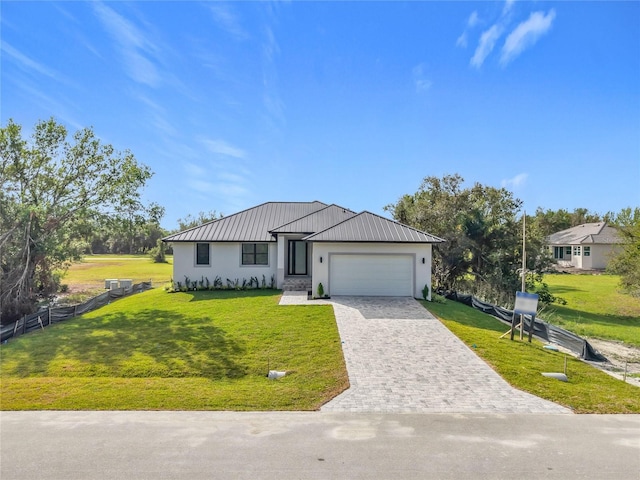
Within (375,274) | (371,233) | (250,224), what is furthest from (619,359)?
(250,224)

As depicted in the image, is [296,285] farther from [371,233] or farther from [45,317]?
[45,317]

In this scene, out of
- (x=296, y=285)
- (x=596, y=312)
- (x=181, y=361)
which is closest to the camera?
(x=181, y=361)

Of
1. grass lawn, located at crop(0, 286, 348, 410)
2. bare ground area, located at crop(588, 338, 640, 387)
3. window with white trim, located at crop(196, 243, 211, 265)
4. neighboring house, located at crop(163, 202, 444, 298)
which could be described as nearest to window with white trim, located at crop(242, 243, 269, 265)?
neighboring house, located at crop(163, 202, 444, 298)

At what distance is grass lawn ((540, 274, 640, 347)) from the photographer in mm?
15965

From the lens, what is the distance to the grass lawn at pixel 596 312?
52.4 ft

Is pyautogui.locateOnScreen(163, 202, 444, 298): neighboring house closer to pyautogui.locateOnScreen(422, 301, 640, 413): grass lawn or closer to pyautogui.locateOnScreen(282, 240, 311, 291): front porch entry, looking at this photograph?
pyautogui.locateOnScreen(282, 240, 311, 291): front porch entry

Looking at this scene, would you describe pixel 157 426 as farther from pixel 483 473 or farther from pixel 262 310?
pixel 262 310

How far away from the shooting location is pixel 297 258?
71.6 ft

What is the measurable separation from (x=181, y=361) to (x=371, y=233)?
10877 millimetres

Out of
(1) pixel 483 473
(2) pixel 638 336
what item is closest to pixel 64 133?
(1) pixel 483 473

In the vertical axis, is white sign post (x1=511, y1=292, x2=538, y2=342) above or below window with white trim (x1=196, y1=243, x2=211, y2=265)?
below

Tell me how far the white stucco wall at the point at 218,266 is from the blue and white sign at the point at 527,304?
12.9 metres

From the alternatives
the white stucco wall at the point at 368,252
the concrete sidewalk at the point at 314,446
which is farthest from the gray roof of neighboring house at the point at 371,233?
the concrete sidewalk at the point at 314,446

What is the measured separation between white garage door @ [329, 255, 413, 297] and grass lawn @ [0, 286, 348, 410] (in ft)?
9.47
